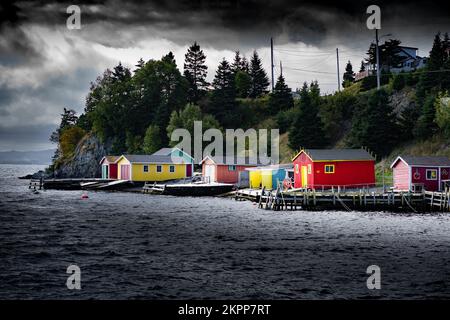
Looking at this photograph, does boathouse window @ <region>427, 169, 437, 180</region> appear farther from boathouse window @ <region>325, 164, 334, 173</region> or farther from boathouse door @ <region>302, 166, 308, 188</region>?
boathouse door @ <region>302, 166, 308, 188</region>

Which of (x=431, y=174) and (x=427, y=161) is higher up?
(x=427, y=161)

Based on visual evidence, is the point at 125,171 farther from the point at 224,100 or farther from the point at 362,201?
the point at 362,201

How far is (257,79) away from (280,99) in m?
22.5

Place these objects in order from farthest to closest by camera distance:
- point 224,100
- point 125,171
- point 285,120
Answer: point 224,100 → point 285,120 → point 125,171

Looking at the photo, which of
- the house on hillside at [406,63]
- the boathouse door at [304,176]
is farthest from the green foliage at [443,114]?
the house on hillside at [406,63]

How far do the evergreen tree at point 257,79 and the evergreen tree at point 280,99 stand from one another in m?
18.5

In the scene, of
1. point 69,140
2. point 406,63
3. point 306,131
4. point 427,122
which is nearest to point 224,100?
point 306,131

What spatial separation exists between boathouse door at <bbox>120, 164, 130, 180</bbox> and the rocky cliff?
32.9 m

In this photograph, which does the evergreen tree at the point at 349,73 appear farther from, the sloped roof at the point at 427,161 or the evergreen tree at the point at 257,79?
the sloped roof at the point at 427,161

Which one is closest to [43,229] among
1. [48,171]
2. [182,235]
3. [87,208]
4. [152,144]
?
[182,235]

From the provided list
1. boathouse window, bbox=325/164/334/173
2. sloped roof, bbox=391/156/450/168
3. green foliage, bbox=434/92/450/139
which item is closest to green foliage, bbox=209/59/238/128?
green foliage, bbox=434/92/450/139

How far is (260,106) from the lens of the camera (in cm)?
11375
